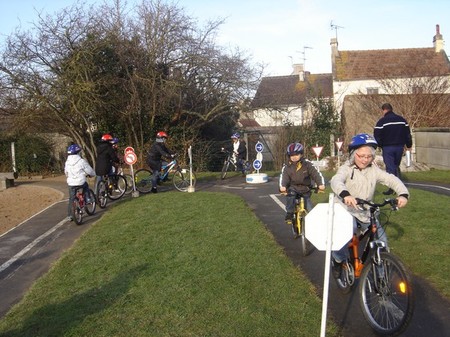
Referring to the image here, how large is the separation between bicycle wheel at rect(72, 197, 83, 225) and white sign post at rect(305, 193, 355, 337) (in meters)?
7.38

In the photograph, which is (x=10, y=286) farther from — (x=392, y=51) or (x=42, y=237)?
(x=392, y=51)

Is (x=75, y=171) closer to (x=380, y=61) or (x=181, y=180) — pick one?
(x=181, y=180)

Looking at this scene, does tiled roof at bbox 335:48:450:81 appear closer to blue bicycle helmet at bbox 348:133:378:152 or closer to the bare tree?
the bare tree

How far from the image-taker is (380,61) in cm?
3878

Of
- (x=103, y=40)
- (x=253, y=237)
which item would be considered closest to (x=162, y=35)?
(x=103, y=40)

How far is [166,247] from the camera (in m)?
7.65

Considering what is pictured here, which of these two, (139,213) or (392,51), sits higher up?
(392,51)

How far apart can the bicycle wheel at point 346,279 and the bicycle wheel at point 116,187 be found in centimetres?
922

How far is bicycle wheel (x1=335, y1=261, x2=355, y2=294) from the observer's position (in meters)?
5.36

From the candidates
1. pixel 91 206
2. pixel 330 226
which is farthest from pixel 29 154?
pixel 330 226

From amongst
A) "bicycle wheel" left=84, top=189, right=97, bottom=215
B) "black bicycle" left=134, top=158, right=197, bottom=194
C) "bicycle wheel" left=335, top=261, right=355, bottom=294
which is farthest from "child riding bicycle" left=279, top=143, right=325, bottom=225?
"black bicycle" left=134, top=158, right=197, bottom=194

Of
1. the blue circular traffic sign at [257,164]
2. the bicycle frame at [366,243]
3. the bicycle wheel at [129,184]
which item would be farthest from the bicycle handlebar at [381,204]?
the blue circular traffic sign at [257,164]

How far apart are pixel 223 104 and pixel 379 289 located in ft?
68.2

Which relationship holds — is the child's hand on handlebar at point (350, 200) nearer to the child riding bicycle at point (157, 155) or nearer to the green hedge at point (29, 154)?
the child riding bicycle at point (157, 155)
